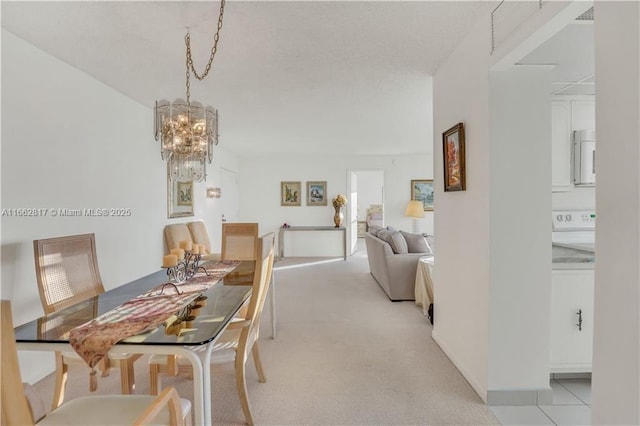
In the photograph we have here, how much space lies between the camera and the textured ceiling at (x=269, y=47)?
1932mm

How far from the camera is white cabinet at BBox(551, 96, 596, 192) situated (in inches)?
109

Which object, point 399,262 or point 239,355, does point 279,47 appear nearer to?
point 239,355

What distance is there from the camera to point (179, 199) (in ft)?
15.5

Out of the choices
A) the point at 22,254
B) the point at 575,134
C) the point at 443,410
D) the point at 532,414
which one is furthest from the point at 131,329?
the point at 575,134

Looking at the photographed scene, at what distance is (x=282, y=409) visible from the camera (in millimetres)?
2008

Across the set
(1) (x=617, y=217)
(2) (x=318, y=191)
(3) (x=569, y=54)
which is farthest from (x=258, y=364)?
(2) (x=318, y=191)

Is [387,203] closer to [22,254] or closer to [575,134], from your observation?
[575,134]

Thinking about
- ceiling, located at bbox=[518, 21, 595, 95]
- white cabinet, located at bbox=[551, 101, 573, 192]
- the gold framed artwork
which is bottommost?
the gold framed artwork

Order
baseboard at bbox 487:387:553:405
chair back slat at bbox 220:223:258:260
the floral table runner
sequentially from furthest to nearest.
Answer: chair back slat at bbox 220:223:258:260 → baseboard at bbox 487:387:553:405 → the floral table runner

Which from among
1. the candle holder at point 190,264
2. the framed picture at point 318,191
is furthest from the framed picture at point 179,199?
the framed picture at point 318,191

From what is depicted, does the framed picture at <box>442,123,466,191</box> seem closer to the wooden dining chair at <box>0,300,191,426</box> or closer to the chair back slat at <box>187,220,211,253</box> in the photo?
the wooden dining chair at <box>0,300,191,426</box>

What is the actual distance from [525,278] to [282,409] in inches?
66.2

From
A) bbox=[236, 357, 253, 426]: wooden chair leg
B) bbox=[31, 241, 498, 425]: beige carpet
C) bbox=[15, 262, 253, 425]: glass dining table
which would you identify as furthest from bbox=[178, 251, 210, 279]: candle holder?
bbox=[236, 357, 253, 426]: wooden chair leg

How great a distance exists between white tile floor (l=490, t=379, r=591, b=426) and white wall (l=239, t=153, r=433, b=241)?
5796mm
